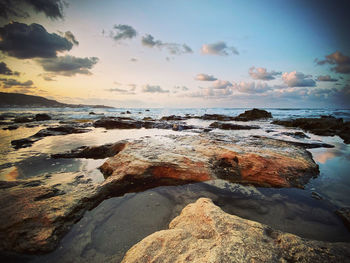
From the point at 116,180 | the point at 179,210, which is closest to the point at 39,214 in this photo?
the point at 116,180

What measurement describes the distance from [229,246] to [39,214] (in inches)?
114

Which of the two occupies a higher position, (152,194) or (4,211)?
(4,211)

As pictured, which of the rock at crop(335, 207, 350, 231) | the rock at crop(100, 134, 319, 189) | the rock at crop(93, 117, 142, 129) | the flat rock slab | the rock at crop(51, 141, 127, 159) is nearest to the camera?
the flat rock slab

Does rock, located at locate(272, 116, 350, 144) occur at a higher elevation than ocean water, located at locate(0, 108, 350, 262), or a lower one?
higher

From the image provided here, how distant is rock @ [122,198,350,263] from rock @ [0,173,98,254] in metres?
1.37

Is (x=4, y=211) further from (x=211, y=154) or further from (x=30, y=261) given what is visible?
(x=211, y=154)

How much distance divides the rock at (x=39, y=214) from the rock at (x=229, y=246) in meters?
1.37

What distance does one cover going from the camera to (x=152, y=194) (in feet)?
10.9

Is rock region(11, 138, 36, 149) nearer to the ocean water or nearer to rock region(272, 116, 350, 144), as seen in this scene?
the ocean water

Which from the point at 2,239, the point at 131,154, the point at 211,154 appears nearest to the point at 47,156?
the point at 131,154

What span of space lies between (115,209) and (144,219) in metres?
0.66

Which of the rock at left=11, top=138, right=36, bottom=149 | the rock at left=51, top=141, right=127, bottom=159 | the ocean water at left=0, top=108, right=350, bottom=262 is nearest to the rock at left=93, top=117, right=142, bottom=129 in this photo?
the rock at left=11, top=138, right=36, bottom=149

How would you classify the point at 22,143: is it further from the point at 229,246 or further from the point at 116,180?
the point at 229,246

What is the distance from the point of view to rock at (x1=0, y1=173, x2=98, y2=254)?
1979 millimetres
